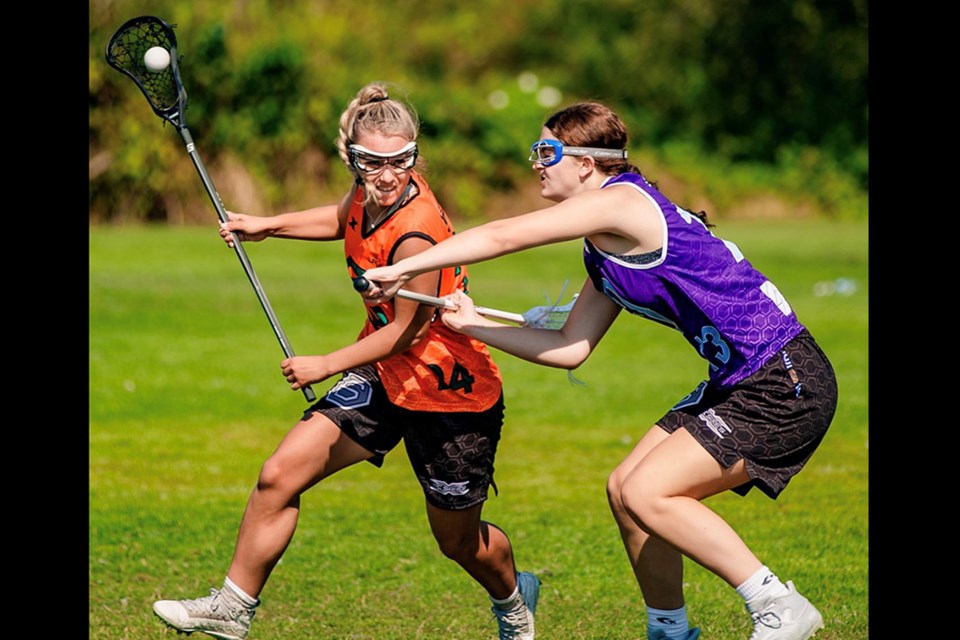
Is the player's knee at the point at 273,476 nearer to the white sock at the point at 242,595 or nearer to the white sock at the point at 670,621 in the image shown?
the white sock at the point at 242,595

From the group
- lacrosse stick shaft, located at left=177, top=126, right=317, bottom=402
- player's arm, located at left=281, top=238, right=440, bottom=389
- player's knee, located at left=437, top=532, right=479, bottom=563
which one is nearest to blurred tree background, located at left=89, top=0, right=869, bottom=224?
lacrosse stick shaft, located at left=177, top=126, right=317, bottom=402

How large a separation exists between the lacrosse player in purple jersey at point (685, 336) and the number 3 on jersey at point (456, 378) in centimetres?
38

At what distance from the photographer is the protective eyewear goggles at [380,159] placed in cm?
535

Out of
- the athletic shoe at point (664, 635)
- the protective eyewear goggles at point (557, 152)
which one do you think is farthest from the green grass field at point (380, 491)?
the protective eyewear goggles at point (557, 152)

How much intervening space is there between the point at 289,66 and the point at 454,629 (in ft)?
76.5

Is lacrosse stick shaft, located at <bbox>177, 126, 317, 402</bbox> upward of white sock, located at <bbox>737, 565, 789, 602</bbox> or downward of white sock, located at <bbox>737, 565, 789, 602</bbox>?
upward

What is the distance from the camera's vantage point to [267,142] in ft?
92.1

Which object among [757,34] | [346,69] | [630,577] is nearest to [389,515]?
[630,577]

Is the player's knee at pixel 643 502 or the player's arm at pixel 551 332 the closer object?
the player's knee at pixel 643 502

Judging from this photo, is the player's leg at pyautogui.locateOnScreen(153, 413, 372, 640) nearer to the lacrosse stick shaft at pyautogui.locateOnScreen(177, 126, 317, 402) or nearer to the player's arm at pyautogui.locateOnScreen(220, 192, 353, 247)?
the lacrosse stick shaft at pyautogui.locateOnScreen(177, 126, 317, 402)

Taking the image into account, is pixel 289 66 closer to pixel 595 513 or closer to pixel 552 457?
pixel 552 457

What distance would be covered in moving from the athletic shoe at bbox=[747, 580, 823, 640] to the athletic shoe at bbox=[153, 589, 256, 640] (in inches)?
79.4

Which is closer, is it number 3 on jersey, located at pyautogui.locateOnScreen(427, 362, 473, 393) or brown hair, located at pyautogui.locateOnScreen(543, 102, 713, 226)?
brown hair, located at pyautogui.locateOnScreen(543, 102, 713, 226)

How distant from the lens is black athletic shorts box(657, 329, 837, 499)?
Answer: 497 centimetres
